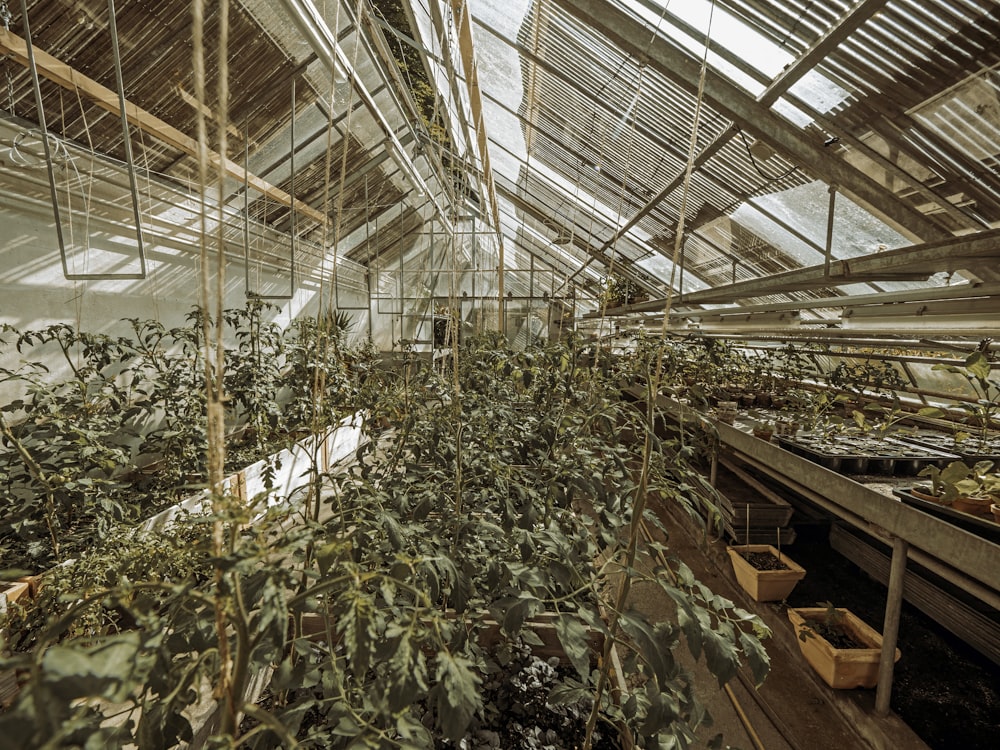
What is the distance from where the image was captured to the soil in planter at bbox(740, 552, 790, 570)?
2551 millimetres

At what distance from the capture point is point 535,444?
6.05 feet

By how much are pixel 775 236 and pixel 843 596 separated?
2.09m

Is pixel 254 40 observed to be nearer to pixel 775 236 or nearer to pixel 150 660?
pixel 775 236

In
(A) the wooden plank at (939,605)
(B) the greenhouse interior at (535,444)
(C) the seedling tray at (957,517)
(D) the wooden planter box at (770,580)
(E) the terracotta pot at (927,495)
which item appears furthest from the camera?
(D) the wooden planter box at (770,580)

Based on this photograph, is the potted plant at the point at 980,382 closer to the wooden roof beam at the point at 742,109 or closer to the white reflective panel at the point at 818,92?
the wooden roof beam at the point at 742,109

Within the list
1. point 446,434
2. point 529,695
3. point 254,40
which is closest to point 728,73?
point 446,434

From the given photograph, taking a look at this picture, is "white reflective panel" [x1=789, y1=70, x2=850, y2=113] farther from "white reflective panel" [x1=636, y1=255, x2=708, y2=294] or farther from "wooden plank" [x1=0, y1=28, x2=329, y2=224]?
"white reflective panel" [x1=636, y1=255, x2=708, y2=294]

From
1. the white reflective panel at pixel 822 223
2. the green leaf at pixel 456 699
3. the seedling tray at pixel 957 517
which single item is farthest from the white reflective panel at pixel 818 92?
the green leaf at pixel 456 699

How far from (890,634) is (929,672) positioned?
0.62 meters

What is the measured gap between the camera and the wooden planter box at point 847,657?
1.92 meters

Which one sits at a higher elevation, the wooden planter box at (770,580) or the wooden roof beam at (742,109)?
the wooden roof beam at (742,109)

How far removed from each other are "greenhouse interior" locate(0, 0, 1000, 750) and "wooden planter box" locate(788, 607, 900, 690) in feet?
0.05

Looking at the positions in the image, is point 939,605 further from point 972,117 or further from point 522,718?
point 522,718

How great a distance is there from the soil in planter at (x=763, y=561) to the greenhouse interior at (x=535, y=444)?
0.02 metres
